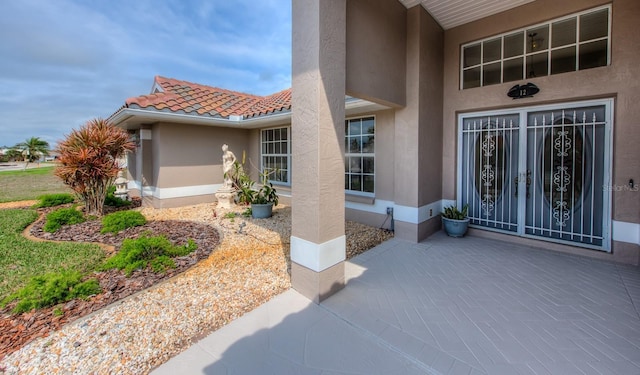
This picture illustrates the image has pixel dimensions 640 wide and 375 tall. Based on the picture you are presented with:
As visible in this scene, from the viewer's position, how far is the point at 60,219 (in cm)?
706

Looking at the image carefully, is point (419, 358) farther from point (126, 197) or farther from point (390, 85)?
point (126, 197)

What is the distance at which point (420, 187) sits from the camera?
18.9 feet

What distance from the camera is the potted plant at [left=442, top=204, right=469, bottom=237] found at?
602 centimetres

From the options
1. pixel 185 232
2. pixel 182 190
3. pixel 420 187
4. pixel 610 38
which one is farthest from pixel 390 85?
pixel 182 190

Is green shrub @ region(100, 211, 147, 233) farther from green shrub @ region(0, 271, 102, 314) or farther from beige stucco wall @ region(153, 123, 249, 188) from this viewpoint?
green shrub @ region(0, 271, 102, 314)

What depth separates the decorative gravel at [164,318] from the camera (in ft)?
7.79

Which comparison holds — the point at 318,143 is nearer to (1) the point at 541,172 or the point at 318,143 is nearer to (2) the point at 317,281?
(2) the point at 317,281

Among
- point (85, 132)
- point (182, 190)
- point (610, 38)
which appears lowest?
point (182, 190)

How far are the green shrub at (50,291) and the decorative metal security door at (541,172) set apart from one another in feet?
24.1

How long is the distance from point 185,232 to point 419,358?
229 inches

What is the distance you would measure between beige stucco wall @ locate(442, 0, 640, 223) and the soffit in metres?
0.17

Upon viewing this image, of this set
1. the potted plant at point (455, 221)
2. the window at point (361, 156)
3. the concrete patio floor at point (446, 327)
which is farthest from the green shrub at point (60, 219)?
the potted plant at point (455, 221)

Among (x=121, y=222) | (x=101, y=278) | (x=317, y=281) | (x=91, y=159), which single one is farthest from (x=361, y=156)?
(x=91, y=159)

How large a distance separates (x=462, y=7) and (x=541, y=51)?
183 centimetres
